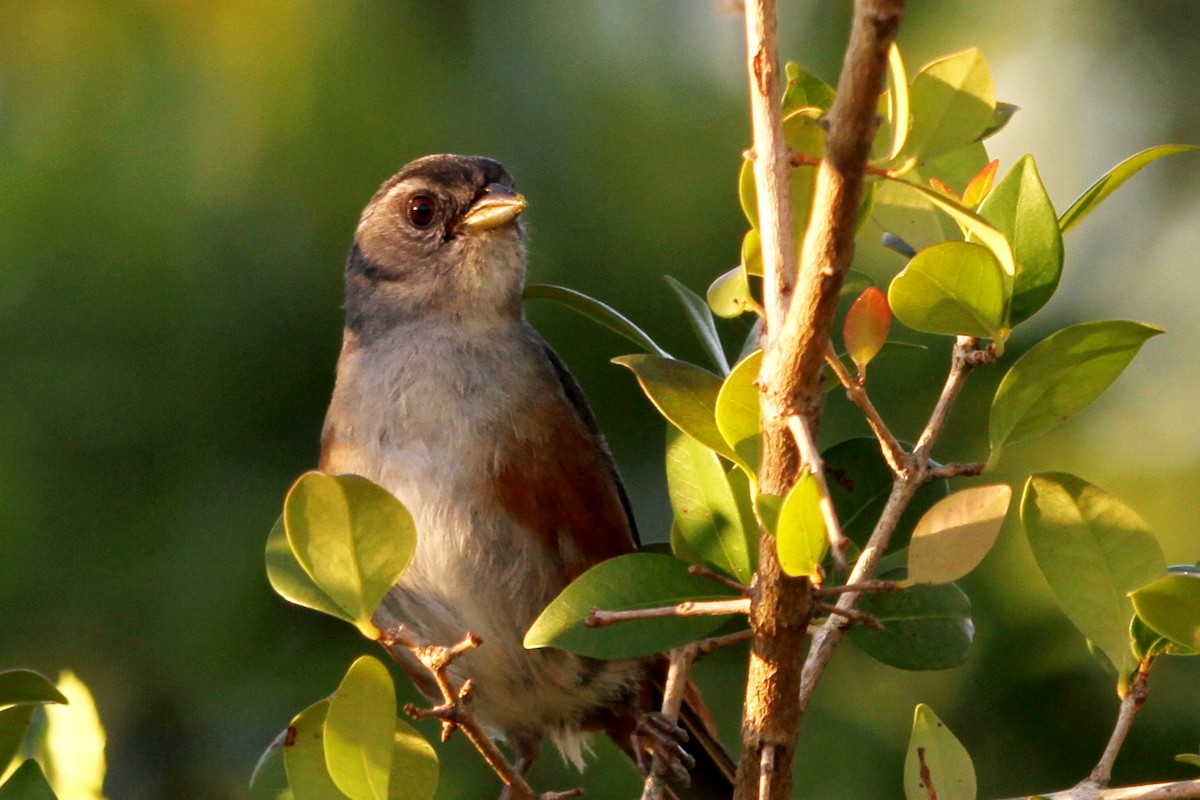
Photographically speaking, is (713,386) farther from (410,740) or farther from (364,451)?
(364,451)

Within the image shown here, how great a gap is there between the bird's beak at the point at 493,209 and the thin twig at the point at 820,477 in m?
2.40

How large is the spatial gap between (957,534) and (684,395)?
1.49 ft

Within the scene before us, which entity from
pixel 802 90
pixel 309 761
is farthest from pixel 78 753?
pixel 802 90

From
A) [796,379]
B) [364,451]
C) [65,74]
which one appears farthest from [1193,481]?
[65,74]

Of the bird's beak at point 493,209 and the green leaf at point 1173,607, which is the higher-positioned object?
the bird's beak at point 493,209

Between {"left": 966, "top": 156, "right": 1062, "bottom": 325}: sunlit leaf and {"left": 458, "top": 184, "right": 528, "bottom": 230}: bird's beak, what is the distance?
7.05 feet

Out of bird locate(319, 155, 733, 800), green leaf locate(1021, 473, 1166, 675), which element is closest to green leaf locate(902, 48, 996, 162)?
green leaf locate(1021, 473, 1166, 675)

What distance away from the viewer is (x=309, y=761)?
2.07 metres

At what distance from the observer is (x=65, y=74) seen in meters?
4.80

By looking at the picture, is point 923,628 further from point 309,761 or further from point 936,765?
point 309,761

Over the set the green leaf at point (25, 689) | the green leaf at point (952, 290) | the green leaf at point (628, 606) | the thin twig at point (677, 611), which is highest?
the green leaf at point (952, 290)

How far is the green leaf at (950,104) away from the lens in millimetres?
1665

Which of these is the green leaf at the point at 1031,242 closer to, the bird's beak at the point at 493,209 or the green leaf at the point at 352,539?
the green leaf at the point at 352,539

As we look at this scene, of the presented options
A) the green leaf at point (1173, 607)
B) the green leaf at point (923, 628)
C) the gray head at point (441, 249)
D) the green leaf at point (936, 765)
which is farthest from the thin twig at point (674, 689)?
the gray head at point (441, 249)
